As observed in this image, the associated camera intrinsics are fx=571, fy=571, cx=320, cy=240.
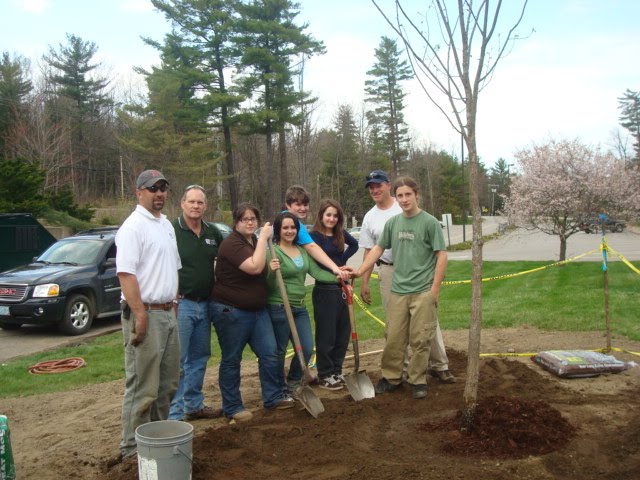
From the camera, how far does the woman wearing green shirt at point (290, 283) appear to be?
4973 millimetres

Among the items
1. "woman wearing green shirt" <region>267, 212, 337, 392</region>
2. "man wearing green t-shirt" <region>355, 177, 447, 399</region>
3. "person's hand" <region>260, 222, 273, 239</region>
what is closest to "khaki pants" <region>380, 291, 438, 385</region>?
"man wearing green t-shirt" <region>355, 177, 447, 399</region>

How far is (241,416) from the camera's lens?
15.3 ft

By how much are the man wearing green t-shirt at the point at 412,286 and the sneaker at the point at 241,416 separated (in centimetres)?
127

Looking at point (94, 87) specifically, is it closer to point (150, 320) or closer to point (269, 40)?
point (269, 40)

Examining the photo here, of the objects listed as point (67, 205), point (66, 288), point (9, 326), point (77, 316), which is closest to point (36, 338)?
point (77, 316)

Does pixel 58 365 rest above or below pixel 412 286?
below

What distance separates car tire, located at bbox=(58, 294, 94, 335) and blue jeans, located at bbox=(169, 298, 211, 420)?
603 centimetres

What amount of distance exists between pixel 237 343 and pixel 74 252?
752cm

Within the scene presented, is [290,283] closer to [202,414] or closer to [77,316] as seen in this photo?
[202,414]

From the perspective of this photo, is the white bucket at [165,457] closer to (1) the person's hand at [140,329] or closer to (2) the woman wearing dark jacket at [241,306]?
(1) the person's hand at [140,329]

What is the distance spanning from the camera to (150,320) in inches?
150

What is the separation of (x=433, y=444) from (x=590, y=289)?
8.91 metres

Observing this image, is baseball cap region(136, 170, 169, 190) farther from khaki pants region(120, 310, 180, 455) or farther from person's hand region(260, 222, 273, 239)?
person's hand region(260, 222, 273, 239)

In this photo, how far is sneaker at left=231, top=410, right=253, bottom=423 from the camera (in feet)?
15.3
